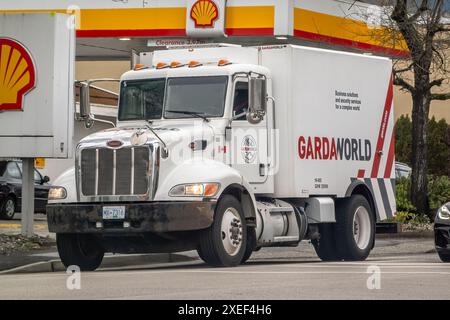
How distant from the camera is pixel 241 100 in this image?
18516 millimetres

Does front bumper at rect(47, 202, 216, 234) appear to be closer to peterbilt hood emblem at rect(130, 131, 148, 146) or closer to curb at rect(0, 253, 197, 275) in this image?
peterbilt hood emblem at rect(130, 131, 148, 146)

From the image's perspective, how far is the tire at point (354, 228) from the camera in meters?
20.5

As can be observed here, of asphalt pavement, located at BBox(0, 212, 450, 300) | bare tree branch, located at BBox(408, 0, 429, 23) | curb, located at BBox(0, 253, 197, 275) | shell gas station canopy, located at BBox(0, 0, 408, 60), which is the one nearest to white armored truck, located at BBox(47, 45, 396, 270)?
curb, located at BBox(0, 253, 197, 275)

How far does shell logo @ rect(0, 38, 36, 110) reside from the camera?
69.5 feet

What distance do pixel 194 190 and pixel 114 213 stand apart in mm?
1138

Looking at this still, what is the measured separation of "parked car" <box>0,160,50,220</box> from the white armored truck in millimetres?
13008

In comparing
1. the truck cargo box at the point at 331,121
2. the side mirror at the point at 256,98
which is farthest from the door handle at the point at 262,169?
the side mirror at the point at 256,98

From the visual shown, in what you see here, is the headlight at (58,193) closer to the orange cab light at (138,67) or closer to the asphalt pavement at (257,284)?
the asphalt pavement at (257,284)

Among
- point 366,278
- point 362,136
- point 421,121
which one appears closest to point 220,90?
point 362,136

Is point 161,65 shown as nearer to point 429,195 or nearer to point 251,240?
point 251,240

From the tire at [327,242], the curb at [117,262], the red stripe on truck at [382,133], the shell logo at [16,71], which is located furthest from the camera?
the red stripe on truck at [382,133]

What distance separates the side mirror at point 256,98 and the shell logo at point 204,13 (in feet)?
39.5

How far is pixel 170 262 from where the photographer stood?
69.8ft

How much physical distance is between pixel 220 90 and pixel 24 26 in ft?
14.9
